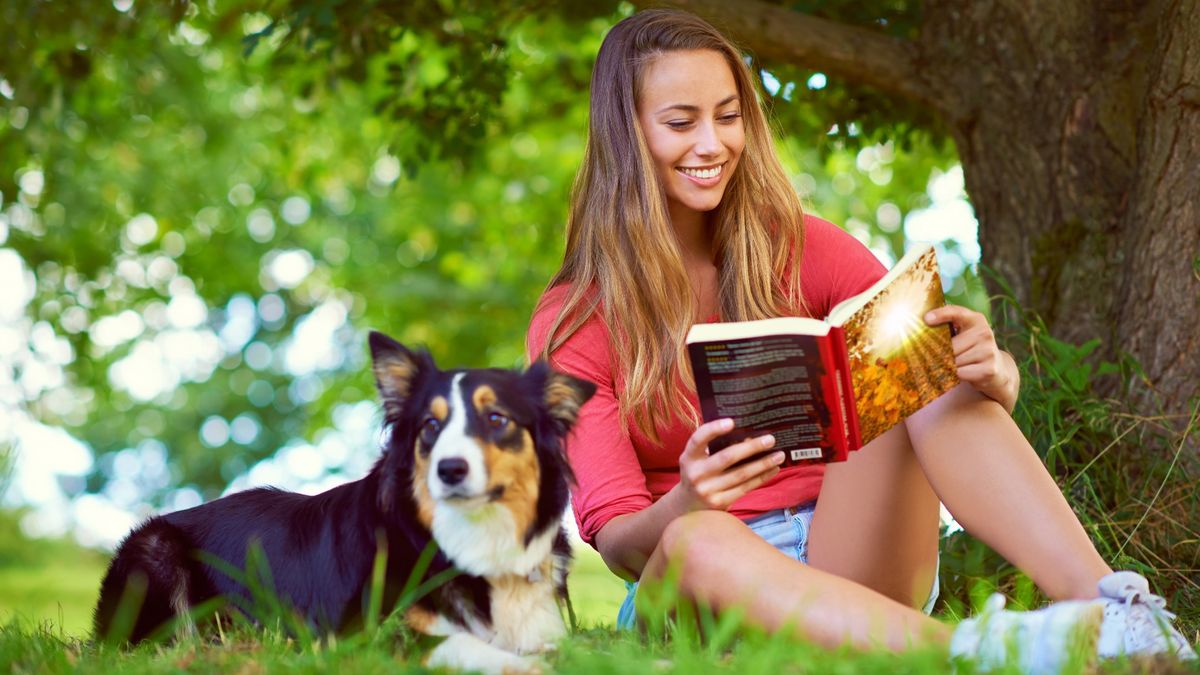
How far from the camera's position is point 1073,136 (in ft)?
13.2

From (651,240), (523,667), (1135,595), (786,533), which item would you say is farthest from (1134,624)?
(651,240)

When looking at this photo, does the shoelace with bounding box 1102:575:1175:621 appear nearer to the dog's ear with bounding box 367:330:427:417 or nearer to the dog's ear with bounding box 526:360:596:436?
the dog's ear with bounding box 526:360:596:436

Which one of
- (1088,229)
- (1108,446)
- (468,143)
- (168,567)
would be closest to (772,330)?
(168,567)

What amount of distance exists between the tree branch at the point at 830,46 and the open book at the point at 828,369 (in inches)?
76.7

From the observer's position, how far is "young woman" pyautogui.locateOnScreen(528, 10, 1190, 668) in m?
2.36

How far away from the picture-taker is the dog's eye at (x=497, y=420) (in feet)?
7.09

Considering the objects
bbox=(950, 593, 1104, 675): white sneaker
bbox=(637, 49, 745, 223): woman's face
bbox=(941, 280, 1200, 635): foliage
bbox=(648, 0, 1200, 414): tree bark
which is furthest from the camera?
bbox=(648, 0, 1200, 414): tree bark

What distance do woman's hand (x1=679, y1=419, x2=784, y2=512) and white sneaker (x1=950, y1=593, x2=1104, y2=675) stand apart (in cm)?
51

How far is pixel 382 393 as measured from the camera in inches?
90.2

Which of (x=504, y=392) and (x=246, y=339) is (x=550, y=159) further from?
(x=504, y=392)

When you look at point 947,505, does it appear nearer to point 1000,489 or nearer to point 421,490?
point 1000,489

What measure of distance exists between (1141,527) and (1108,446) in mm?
243

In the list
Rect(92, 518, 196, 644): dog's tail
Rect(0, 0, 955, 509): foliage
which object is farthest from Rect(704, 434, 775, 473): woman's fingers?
Rect(0, 0, 955, 509): foliage

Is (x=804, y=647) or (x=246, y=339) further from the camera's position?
(x=246, y=339)
